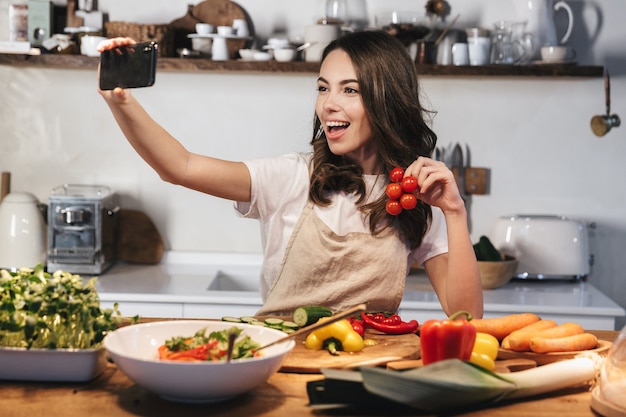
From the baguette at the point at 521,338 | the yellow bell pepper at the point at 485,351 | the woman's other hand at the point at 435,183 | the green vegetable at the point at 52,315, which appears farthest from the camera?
the woman's other hand at the point at 435,183

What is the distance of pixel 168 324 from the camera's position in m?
1.67

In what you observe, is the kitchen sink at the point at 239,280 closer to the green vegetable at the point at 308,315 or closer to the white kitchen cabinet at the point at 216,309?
the white kitchen cabinet at the point at 216,309

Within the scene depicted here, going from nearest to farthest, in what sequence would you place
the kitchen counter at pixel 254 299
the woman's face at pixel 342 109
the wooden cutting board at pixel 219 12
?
the woman's face at pixel 342 109 → the kitchen counter at pixel 254 299 → the wooden cutting board at pixel 219 12

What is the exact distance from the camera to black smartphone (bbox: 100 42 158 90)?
171 centimetres

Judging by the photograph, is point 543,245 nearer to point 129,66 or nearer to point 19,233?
point 19,233

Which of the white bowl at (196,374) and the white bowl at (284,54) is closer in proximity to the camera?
the white bowl at (196,374)

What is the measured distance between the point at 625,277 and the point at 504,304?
93 cm

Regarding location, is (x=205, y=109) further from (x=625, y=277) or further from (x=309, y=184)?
(x=625, y=277)

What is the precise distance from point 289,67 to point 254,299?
38.2 inches

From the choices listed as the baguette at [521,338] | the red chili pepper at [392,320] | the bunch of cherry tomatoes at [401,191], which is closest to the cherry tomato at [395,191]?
the bunch of cherry tomatoes at [401,191]

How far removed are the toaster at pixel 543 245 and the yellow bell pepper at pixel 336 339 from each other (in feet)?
6.38

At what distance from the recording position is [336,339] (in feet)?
5.90

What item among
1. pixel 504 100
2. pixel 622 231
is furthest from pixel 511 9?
pixel 622 231

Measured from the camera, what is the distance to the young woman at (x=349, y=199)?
2303 millimetres
